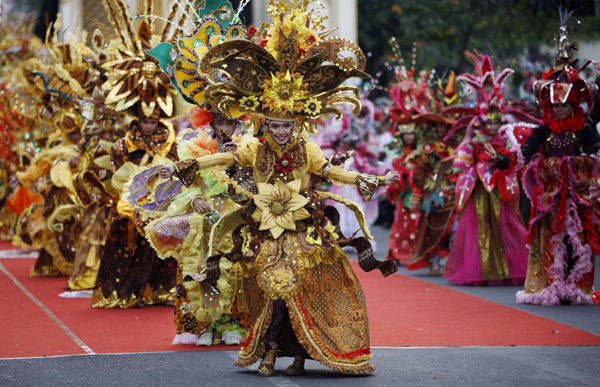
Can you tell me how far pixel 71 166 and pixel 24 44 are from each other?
821 cm

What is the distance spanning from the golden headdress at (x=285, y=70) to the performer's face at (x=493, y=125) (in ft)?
17.8

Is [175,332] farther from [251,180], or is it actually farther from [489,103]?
[489,103]

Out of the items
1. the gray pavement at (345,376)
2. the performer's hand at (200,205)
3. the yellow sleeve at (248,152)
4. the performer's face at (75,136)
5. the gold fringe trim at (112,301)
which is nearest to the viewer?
the gray pavement at (345,376)

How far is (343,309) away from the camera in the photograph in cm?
666

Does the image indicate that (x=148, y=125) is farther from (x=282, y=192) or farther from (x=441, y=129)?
(x=441, y=129)

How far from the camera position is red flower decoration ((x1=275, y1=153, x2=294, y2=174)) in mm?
6754

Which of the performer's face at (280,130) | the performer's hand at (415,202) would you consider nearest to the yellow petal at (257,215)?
the performer's face at (280,130)

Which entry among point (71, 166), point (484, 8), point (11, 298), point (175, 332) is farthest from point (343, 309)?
point (484, 8)

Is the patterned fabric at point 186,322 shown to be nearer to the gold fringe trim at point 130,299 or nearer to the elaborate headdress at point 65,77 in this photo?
the gold fringe trim at point 130,299

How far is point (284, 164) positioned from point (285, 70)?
2.06 feet

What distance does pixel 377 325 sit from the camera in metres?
9.02

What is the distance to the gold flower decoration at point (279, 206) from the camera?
663 centimetres

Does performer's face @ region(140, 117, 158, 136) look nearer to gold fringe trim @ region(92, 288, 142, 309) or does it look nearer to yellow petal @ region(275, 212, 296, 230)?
gold fringe trim @ region(92, 288, 142, 309)

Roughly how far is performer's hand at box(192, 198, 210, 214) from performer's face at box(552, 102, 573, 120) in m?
4.09
